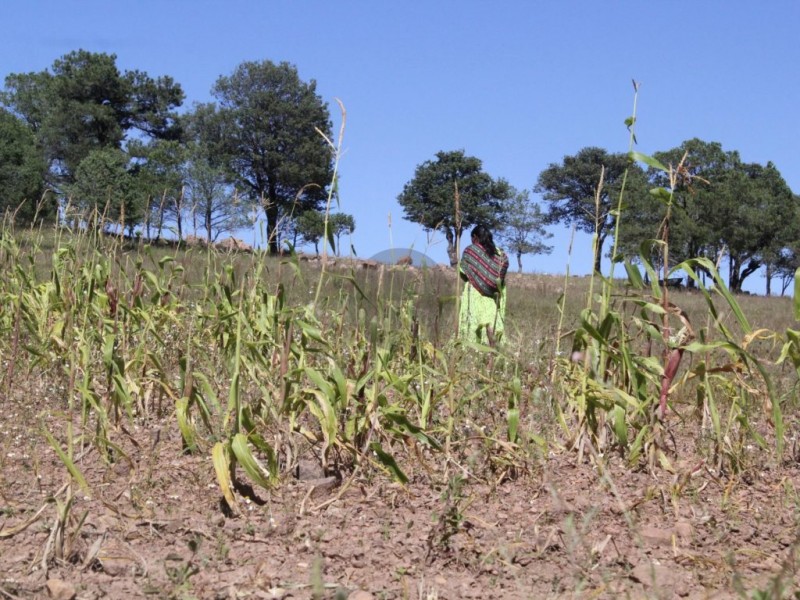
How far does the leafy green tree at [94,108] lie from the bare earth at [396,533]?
40.3 meters

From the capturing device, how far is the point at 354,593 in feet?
6.50

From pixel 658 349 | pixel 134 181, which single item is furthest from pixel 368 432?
pixel 134 181

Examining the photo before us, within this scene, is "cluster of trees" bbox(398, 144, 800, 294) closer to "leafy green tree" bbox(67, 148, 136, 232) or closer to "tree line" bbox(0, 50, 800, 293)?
"tree line" bbox(0, 50, 800, 293)

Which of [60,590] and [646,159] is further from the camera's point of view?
[646,159]

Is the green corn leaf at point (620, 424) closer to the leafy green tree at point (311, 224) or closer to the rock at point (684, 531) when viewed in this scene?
the rock at point (684, 531)

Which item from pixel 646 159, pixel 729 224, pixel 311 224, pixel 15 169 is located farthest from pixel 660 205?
pixel 646 159

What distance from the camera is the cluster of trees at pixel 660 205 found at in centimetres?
3916

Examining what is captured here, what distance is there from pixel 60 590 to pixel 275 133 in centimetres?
4453

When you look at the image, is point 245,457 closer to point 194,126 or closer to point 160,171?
point 160,171

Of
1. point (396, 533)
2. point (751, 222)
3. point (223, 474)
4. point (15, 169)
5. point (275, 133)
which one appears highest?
point (275, 133)

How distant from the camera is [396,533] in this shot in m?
2.32

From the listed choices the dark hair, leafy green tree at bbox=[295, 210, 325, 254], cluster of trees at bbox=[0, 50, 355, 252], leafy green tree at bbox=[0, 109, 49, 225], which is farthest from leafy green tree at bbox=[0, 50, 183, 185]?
the dark hair

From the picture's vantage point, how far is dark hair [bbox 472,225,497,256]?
7055 millimetres

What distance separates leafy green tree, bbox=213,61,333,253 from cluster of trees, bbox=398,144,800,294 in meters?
7.13
